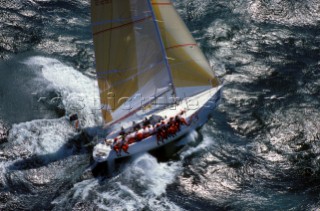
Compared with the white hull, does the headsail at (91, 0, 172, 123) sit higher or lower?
higher

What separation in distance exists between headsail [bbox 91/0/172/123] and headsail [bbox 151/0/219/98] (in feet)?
3.79

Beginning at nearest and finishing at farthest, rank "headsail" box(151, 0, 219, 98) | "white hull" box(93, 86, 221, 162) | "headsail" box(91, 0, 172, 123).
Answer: "headsail" box(91, 0, 172, 123), "white hull" box(93, 86, 221, 162), "headsail" box(151, 0, 219, 98)

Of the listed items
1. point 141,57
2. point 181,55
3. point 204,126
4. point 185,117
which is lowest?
point 204,126

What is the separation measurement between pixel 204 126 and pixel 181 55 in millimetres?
4807

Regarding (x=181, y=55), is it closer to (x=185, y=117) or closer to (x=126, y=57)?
(x=126, y=57)

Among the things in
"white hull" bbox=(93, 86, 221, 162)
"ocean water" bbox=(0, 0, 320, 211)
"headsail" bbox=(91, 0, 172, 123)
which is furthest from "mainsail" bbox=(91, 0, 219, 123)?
"ocean water" bbox=(0, 0, 320, 211)

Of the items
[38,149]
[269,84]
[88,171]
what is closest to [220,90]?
[269,84]

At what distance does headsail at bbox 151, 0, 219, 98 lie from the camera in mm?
25219

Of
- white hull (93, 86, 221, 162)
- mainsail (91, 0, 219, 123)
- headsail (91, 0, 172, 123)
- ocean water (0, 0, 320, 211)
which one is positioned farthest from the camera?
white hull (93, 86, 221, 162)

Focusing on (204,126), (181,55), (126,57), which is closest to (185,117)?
(204,126)

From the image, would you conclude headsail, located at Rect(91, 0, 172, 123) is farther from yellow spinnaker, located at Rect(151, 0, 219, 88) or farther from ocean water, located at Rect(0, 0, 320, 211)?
ocean water, located at Rect(0, 0, 320, 211)

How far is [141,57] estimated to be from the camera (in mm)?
24672

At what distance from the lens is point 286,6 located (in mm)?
A: 35625

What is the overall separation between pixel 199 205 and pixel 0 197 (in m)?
10.7
